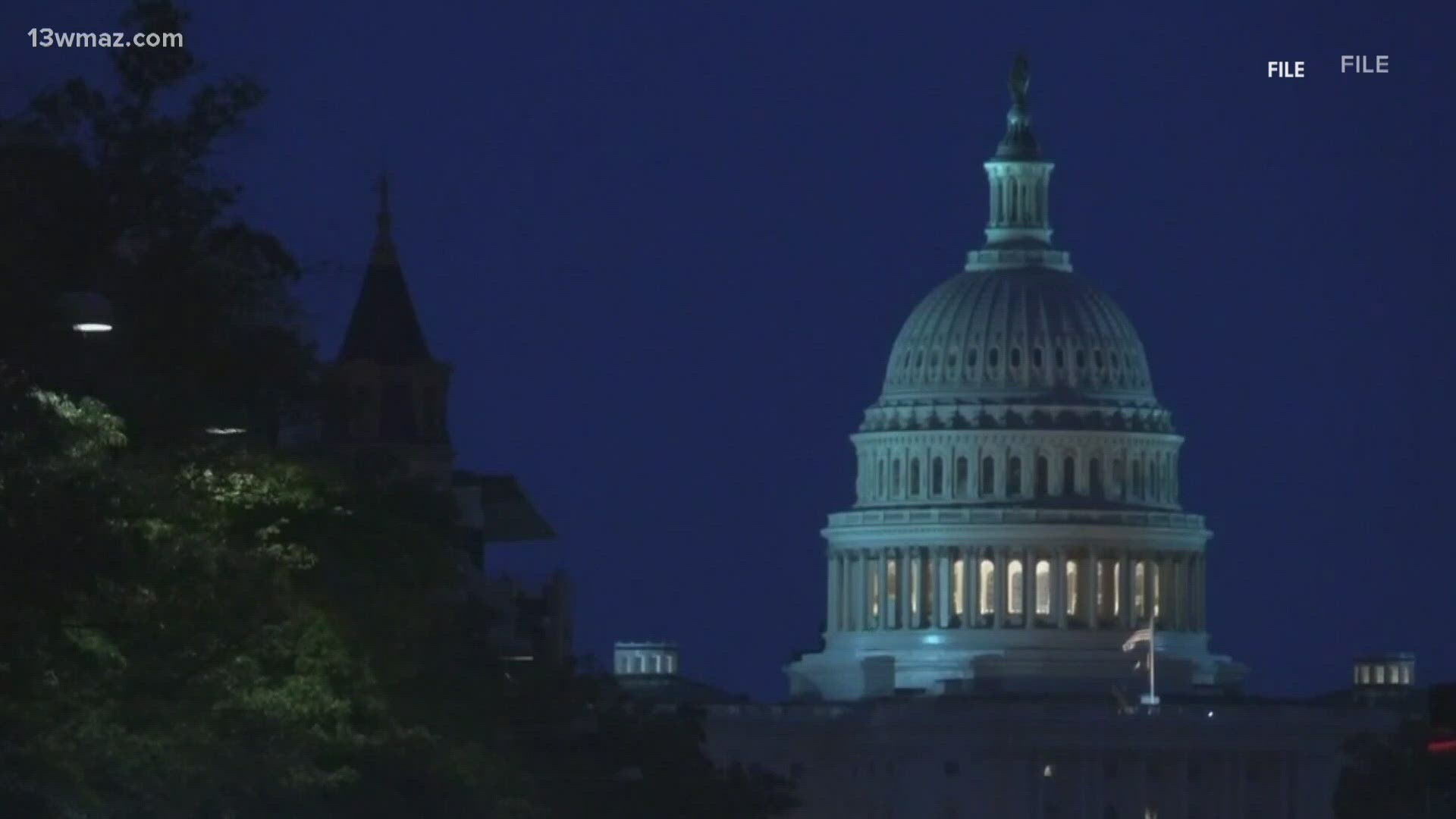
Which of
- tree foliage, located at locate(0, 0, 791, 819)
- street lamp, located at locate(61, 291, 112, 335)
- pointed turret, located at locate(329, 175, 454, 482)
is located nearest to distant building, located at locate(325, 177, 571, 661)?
pointed turret, located at locate(329, 175, 454, 482)

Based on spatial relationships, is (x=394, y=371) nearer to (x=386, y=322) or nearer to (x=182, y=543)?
(x=386, y=322)

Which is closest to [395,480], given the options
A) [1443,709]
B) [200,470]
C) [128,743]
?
[200,470]

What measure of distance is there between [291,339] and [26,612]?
1868 centimetres

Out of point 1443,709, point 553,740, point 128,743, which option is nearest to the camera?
point 1443,709

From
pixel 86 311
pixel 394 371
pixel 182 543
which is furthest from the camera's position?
pixel 394 371

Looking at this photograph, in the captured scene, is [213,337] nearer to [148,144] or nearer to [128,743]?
[148,144]

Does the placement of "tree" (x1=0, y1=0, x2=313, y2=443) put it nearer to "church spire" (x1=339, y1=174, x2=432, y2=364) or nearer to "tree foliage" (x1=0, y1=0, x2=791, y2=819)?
"tree foliage" (x1=0, y1=0, x2=791, y2=819)

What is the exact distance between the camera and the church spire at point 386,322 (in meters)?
133

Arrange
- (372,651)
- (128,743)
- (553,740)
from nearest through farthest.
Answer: (128,743)
(372,651)
(553,740)

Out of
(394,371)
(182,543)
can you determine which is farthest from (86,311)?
(394,371)

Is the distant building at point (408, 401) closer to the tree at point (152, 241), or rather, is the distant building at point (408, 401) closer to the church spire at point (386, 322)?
the church spire at point (386, 322)

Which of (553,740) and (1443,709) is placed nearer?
(1443,709)

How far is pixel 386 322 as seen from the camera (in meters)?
135

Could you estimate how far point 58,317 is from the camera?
57719 mm
